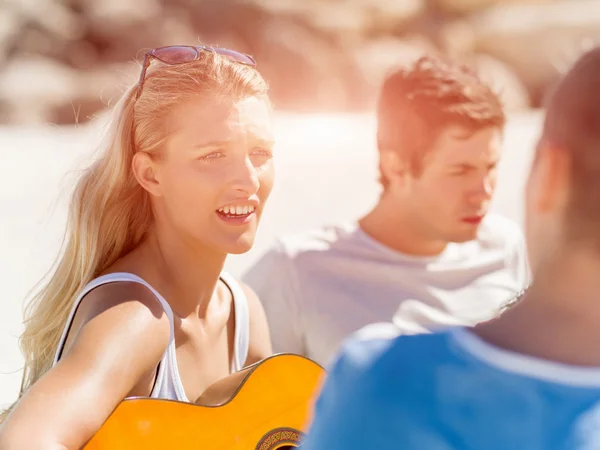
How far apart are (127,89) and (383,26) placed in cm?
1893

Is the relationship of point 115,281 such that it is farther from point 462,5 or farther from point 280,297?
point 462,5

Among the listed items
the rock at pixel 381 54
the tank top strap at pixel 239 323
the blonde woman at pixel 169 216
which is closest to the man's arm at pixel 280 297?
the tank top strap at pixel 239 323

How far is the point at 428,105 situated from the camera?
2.91m

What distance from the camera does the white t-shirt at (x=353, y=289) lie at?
2830 millimetres

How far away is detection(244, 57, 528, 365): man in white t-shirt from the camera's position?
280cm

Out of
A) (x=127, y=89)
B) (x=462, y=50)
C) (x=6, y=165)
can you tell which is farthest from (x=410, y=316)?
(x=462, y=50)

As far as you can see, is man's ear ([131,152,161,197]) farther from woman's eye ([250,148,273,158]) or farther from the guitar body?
the guitar body

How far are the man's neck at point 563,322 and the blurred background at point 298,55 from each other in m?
7.87

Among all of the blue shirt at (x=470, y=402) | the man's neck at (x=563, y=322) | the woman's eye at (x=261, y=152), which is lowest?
the woman's eye at (x=261, y=152)

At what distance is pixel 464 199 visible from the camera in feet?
9.07

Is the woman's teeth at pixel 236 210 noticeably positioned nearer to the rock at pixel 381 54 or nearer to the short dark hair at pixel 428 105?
the short dark hair at pixel 428 105

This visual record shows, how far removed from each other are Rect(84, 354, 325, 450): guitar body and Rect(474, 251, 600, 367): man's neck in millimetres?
819

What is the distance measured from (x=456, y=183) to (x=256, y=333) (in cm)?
80

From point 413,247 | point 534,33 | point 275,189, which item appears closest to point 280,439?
point 413,247
